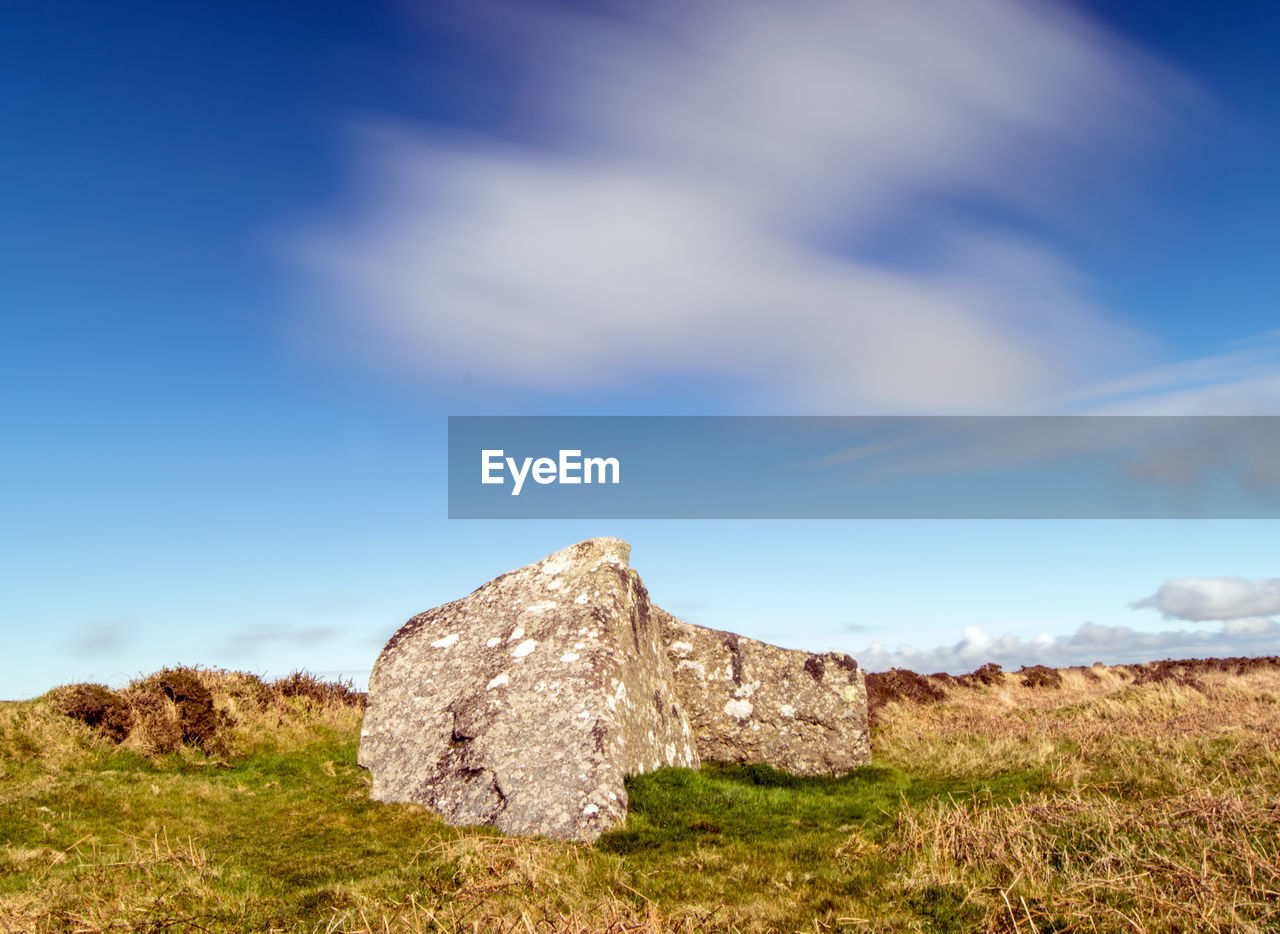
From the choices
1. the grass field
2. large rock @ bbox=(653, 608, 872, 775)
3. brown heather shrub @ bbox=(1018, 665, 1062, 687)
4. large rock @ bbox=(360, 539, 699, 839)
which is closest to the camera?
the grass field

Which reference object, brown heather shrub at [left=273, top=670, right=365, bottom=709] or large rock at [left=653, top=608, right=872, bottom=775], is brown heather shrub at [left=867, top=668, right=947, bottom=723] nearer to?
large rock at [left=653, top=608, right=872, bottom=775]

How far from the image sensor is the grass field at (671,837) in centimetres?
620

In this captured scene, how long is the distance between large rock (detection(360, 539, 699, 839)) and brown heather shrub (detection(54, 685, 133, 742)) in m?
6.14

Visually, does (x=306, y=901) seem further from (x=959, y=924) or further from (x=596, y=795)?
(x=959, y=924)

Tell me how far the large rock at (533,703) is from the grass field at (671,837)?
502mm

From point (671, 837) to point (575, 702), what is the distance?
2326 millimetres

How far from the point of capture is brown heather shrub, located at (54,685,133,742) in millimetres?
15609

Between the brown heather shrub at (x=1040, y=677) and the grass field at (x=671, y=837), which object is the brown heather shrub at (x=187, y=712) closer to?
the grass field at (x=671, y=837)

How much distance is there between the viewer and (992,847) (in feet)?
24.3

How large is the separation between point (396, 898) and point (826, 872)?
12.4 feet

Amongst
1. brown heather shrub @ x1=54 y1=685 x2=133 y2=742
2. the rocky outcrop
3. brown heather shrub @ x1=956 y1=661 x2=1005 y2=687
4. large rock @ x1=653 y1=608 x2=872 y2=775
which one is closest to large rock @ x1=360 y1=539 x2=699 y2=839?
the rocky outcrop

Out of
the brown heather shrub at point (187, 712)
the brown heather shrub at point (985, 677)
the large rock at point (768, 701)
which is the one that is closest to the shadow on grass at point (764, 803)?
the large rock at point (768, 701)

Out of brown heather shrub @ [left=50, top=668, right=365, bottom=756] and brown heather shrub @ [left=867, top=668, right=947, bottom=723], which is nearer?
brown heather shrub @ [left=50, top=668, right=365, bottom=756]

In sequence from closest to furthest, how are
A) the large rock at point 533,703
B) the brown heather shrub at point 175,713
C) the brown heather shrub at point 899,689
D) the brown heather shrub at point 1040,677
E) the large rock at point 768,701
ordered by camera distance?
the large rock at point 533,703 → the large rock at point 768,701 → the brown heather shrub at point 175,713 → the brown heather shrub at point 899,689 → the brown heather shrub at point 1040,677
